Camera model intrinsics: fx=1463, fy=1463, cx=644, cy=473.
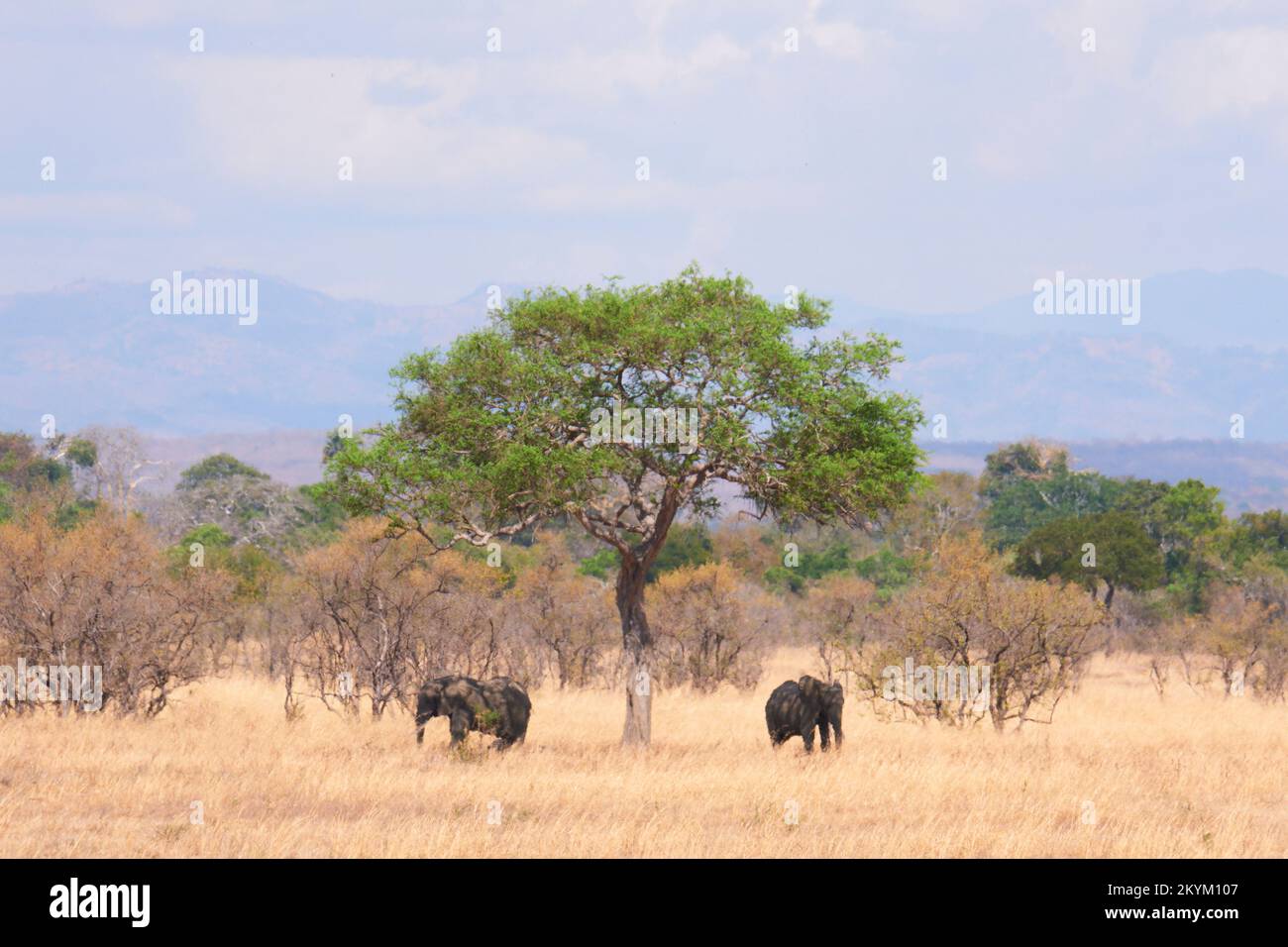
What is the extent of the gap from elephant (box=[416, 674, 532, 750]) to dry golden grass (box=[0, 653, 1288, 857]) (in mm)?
465

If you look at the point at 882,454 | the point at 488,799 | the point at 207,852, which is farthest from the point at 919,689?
the point at 207,852

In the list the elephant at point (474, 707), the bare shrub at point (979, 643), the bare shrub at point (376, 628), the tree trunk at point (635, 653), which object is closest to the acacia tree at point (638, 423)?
the tree trunk at point (635, 653)

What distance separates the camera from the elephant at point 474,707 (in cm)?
2084

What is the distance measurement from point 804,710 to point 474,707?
484 centimetres

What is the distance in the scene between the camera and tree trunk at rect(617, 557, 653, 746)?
2138 centimetres

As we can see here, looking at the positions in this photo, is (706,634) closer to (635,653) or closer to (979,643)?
(979,643)

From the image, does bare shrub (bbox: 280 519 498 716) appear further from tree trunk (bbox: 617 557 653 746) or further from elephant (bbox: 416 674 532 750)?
tree trunk (bbox: 617 557 653 746)

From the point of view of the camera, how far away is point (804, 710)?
70.8ft

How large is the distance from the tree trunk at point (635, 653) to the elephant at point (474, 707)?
1.64m

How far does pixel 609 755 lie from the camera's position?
20453mm

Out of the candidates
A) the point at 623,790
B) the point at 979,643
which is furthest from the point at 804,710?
the point at 623,790

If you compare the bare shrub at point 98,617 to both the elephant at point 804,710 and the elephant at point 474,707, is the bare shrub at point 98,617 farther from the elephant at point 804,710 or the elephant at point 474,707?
the elephant at point 804,710

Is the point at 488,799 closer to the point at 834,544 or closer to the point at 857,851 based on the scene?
the point at 857,851

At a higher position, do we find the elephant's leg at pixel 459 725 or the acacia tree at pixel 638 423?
the acacia tree at pixel 638 423
